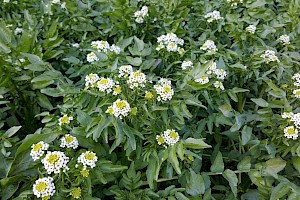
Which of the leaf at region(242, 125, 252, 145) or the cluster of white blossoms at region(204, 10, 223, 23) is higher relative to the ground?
the cluster of white blossoms at region(204, 10, 223, 23)

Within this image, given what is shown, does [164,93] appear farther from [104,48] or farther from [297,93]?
[297,93]

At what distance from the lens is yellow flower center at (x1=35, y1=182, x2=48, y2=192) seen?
1.35 metres

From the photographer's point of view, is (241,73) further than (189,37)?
No

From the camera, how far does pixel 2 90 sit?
1.89 m

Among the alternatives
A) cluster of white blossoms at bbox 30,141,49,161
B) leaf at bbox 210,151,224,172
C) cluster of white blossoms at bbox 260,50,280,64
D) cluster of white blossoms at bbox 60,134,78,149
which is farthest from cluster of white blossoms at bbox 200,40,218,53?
cluster of white blossoms at bbox 30,141,49,161

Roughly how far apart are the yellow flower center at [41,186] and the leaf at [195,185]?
56 centimetres

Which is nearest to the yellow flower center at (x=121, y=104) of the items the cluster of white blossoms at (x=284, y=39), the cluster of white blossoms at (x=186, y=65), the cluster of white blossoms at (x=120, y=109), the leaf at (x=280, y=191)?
the cluster of white blossoms at (x=120, y=109)

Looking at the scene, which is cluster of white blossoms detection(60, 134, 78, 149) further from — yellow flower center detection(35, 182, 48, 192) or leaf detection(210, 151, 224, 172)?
leaf detection(210, 151, 224, 172)

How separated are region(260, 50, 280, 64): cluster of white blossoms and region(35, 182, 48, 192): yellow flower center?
1.26m

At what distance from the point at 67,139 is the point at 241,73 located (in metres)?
1.01

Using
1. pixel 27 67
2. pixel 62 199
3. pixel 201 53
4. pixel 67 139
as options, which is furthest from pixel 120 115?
pixel 201 53

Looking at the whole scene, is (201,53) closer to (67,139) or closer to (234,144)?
(234,144)

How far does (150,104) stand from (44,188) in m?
0.50

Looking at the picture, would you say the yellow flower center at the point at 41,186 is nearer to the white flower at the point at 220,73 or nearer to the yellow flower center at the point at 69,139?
the yellow flower center at the point at 69,139
